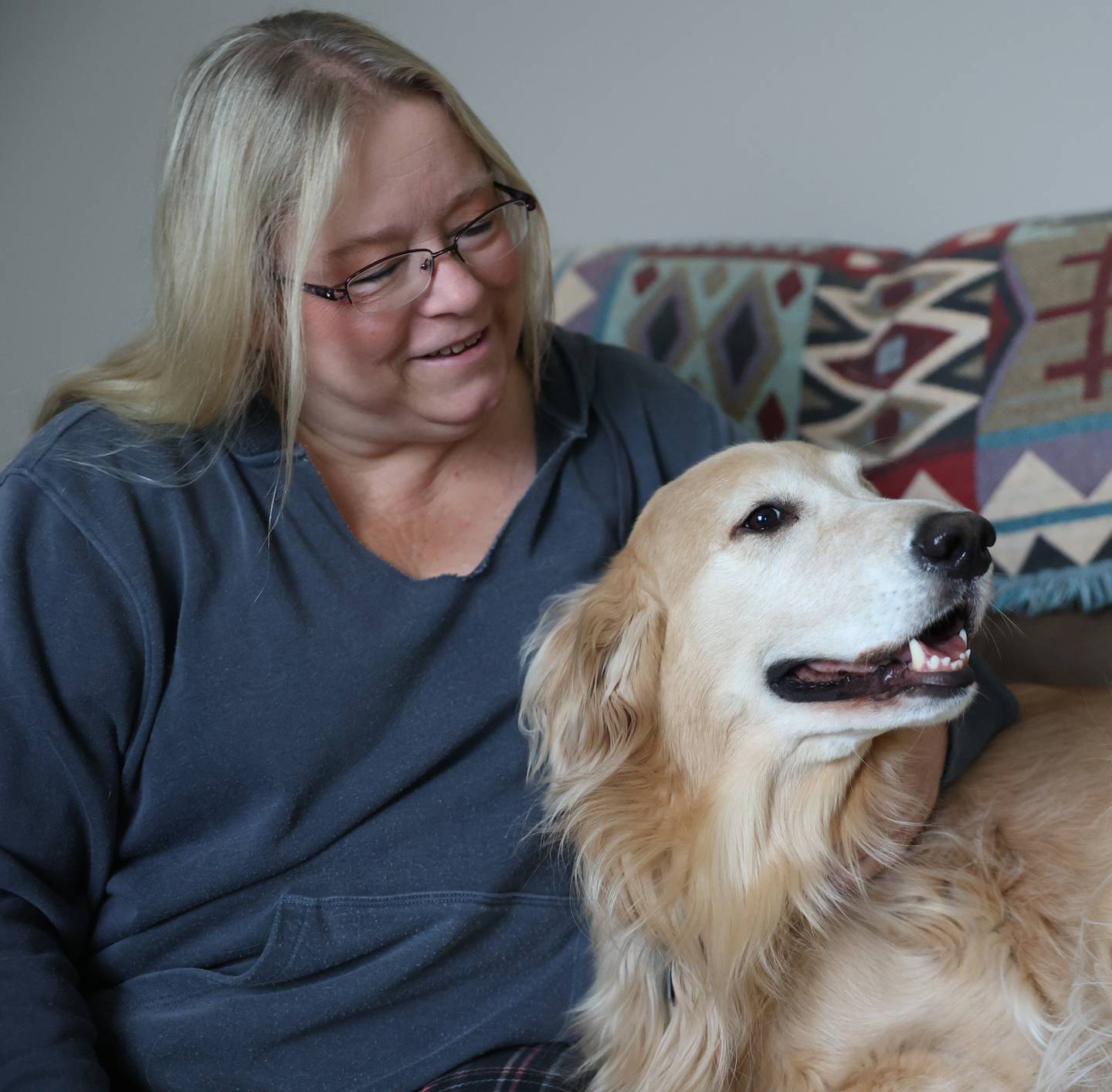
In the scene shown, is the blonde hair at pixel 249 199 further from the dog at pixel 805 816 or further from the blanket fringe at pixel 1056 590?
the blanket fringe at pixel 1056 590

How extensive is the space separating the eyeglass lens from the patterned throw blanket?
720mm

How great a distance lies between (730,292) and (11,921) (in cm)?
149

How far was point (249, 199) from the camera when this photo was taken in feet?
4.38

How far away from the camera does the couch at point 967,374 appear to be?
1.68 meters

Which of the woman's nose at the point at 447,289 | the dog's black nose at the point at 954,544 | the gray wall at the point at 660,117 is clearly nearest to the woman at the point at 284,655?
the woman's nose at the point at 447,289

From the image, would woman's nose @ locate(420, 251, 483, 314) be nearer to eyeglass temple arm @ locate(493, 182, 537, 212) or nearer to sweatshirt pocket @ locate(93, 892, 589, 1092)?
eyeglass temple arm @ locate(493, 182, 537, 212)

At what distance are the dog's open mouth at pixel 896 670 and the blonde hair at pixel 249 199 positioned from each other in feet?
2.13

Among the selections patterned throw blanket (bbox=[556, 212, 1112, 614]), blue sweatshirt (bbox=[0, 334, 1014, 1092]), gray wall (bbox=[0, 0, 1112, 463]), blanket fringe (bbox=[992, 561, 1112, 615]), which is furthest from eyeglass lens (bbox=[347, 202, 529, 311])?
gray wall (bbox=[0, 0, 1112, 463])

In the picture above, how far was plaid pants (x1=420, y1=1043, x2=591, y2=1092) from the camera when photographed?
1342 mm

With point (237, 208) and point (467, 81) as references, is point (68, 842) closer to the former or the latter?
point (237, 208)

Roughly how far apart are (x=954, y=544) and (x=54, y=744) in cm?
94

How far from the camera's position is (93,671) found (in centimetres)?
125

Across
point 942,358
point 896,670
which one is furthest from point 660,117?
point 896,670

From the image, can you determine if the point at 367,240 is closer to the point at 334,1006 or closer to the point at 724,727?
the point at 724,727
